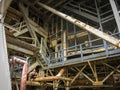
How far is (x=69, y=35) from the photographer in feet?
38.3

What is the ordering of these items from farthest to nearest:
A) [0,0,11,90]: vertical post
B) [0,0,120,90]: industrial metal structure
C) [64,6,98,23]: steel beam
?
[64,6,98,23]: steel beam, [0,0,120,90]: industrial metal structure, [0,0,11,90]: vertical post

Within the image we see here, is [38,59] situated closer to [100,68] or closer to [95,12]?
[100,68]

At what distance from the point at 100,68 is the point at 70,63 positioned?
2082 mm

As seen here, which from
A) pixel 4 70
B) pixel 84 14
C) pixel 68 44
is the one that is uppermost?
pixel 84 14

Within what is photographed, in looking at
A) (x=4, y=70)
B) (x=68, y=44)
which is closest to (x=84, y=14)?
(x=68, y=44)

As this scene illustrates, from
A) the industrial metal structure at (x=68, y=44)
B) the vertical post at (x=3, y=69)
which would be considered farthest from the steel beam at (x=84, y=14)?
the vertical post at (x=3, y=69)

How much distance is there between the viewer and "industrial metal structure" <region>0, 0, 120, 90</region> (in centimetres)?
809

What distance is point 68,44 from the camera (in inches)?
451

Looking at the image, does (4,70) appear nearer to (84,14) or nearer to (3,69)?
(3,69)

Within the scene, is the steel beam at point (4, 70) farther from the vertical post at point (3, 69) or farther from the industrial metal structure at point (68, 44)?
the industrial metal structure at point (68, 44)

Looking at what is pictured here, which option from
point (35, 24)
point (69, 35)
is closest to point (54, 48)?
point (69, 35)

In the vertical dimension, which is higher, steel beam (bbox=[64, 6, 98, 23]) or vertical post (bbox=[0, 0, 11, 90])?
steel beam (bbox=[64, 6, 98, 23])

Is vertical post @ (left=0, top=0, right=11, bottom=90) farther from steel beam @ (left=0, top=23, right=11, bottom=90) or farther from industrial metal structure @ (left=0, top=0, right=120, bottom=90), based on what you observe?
industrial metal structure @ (left=0, top=0, right=120, bottom=90)

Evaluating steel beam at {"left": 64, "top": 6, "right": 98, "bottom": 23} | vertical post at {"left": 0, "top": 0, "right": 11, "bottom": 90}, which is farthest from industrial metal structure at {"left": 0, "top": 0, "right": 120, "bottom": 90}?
vertical post at {"left": 0, "top": 0, "right": 11, "bottom": 90}
